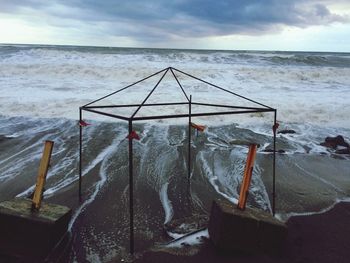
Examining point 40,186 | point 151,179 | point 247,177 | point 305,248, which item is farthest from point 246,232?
point 151,179

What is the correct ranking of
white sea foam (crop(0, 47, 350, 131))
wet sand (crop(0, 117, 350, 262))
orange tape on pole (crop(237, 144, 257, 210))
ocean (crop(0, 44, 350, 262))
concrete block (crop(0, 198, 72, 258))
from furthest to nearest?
white sea foam (crop(0, 47, 350, 131)), ocean (crop(0, 44, 350, 262)), wet sand (crop(0, 117, 350, 262)), orange tape on pole (crop(237, 144, 257, 210)), concrete block (crop(0, 198, 72, 258))

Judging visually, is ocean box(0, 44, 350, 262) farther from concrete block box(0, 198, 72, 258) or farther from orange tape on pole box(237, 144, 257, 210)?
orange tape on pole box(237, 144, 257, 210)

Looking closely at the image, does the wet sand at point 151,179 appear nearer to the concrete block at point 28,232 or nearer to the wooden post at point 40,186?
the concrete block at point 28,232

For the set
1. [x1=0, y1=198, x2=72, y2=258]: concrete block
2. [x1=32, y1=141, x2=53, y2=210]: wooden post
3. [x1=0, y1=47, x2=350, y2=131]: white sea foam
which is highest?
[x1=32, y1=141, x2=53, y2=210]: wooden post

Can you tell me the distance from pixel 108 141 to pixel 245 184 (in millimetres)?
6099

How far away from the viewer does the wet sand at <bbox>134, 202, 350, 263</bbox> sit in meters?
4.08

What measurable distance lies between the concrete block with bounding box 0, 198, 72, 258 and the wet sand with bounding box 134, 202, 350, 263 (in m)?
1.01

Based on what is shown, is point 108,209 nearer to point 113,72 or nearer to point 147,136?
point 147,136

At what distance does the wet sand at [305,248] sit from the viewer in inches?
161

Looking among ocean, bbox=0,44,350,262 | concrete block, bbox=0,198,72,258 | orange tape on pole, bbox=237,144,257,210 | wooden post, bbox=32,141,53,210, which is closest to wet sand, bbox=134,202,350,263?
ocean, bbox=0,44,350,262

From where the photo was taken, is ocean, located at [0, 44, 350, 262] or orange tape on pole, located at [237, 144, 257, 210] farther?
ocean, located at [0, 44, 350, 262]

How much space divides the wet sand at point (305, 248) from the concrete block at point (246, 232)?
0.33 ft

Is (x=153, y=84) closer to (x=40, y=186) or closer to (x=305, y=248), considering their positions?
(x=40, y=186)

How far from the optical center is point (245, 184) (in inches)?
165
